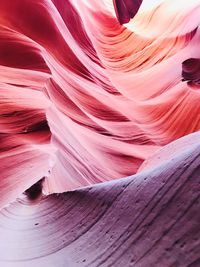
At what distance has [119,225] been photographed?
0.41 meters

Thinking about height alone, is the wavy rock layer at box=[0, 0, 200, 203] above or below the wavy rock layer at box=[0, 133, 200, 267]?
above

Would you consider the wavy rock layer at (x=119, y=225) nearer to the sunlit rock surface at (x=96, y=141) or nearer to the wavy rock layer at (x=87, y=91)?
the sunlit rock surface at (x=96, y=141)

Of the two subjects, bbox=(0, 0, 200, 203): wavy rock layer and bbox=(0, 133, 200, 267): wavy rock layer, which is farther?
bbox=(0, 0, 200, 203): wavy rock layer

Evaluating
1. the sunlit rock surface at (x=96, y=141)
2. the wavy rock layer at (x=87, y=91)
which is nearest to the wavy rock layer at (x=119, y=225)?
the sunlit rock surface at (x=96, y=141)

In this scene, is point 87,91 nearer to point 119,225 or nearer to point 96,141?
point 96,141

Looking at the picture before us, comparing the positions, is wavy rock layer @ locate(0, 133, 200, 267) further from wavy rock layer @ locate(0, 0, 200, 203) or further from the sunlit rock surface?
wavy rock layer @ locate(0, 0, 200, 203)

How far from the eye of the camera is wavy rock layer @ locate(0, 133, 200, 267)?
1.13ft

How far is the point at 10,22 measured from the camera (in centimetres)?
137

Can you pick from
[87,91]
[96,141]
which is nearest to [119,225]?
[96,141]

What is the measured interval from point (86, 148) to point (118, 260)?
0.76m

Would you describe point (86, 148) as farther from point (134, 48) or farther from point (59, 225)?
point (134, 48)

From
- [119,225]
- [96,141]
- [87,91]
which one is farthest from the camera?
[87,91]

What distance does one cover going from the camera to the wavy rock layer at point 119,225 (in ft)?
1.13

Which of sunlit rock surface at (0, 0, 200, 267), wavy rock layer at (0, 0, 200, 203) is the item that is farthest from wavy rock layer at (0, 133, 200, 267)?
wavy rock layer at (0, 0, 200, 203)
